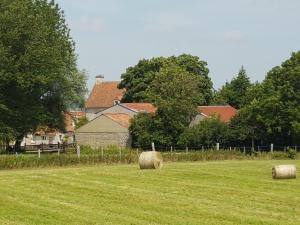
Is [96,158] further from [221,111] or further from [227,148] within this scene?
[221,111]

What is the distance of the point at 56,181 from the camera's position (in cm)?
2622

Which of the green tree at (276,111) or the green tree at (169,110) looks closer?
the green tree at (276,111)

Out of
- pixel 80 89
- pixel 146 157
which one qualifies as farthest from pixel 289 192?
pixel 80 89

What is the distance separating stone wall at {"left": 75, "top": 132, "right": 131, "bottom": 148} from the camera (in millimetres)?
74938

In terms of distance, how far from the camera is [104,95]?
12656 centimetres

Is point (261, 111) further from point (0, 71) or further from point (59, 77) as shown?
point (0, 71)

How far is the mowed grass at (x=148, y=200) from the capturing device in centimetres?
1566

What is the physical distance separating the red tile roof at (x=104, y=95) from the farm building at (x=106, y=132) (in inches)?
1725

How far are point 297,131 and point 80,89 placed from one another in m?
29.8

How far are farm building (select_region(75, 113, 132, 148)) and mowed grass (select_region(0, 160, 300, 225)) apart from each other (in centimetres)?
4666

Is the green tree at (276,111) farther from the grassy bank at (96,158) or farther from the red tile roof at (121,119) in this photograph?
the red tile roof at (121,119)

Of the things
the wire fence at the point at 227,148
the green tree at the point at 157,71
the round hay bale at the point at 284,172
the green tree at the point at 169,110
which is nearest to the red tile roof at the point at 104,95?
the green tree at the point at 157,71

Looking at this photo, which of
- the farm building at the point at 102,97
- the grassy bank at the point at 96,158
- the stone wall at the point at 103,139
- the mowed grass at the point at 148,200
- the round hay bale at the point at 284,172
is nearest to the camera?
the mowed grass at the point at 148,200

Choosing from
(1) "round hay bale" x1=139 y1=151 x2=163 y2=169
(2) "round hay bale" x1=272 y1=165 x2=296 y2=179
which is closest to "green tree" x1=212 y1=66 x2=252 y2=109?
(1) "round hay bale" x1=139 y1=151 x2=163 y2=169
